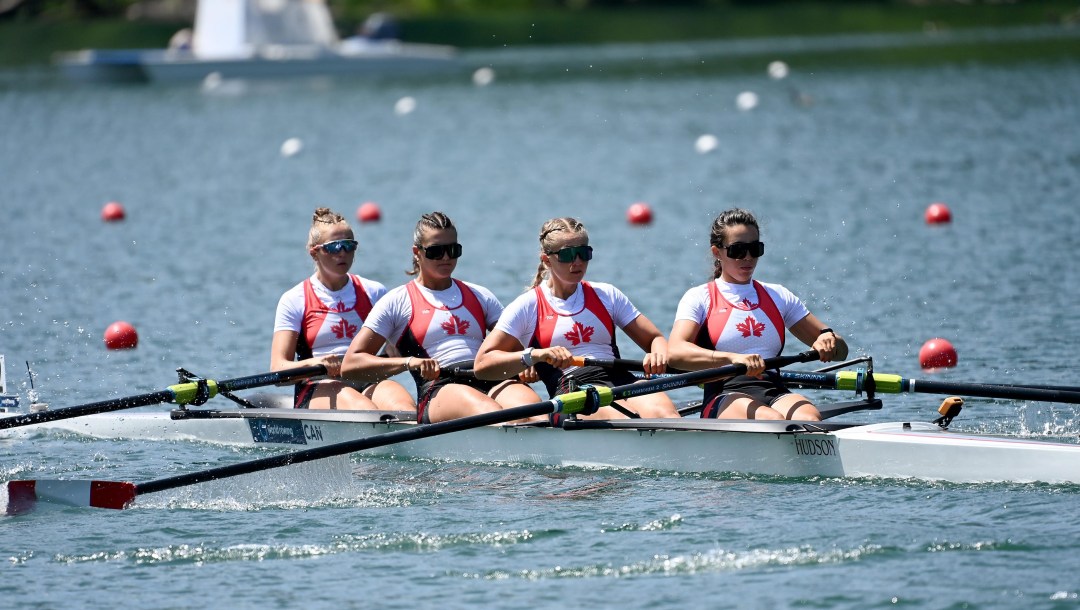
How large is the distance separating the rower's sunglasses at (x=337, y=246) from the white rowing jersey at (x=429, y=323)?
63 cm

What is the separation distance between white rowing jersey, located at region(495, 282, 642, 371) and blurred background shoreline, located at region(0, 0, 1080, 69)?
37.1 meters

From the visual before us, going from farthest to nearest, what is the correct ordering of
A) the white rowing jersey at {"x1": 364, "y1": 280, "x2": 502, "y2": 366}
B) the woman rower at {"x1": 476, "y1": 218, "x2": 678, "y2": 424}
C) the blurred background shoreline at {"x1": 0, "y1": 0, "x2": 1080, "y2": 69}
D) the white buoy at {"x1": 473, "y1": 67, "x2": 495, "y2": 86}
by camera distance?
the blurred background shoreline at {"x1": 0, "y1": 0, "x2": 1080, "y2": 69}, the white buoy at {"x1": 473, "y1": 67, "x2": 495, "y2": 86}, the white rowing jersey at {"x1": 364, "y1": 280, "x2": 502, "y2": 366}, the woman rower at {"x1": 476, "y1": 218, "x2": 678, "y2": 424}

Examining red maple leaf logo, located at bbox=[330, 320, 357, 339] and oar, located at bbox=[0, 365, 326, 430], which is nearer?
oar, located at bbox=[0, 365, 326, 430]

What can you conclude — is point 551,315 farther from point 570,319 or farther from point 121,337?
point 121,337

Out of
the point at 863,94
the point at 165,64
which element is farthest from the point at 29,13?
the point at 863,94

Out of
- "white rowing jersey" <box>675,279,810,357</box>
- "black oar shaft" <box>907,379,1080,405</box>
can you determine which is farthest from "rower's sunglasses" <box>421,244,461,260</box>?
"black oar shaft" <box>907,379,1080,405</box>

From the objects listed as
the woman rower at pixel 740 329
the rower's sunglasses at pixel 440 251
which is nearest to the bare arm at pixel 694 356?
the woman rower at pixel 740 329

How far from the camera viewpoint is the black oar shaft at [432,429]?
7887 mm

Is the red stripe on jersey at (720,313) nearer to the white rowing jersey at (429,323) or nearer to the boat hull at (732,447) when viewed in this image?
the boat hull at (732,447)

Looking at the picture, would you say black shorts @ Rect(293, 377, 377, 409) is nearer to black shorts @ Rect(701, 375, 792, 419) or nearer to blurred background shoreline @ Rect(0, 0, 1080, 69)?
black shorts @ Rect(701, 375, 792, 419)

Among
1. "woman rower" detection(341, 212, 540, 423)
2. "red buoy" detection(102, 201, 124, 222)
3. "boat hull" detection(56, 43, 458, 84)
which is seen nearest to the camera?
"woman rower" detection(341, 212, 540, 423)

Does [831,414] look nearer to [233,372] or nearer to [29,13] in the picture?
[233,372]

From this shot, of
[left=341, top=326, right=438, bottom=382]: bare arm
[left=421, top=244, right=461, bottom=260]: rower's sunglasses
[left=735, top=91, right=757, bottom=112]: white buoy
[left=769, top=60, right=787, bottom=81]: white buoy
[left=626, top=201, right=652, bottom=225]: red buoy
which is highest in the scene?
[left=769, top=60, right=787, bottom=81]: white buoy

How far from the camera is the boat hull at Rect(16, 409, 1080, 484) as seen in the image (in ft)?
25.3
